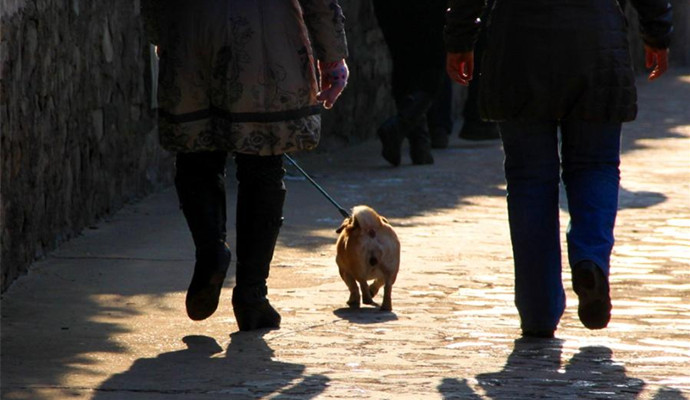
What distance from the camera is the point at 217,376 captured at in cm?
427

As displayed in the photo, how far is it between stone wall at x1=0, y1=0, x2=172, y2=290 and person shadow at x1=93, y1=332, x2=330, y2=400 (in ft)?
3.87

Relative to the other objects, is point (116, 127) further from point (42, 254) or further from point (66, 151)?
point (42, 254)

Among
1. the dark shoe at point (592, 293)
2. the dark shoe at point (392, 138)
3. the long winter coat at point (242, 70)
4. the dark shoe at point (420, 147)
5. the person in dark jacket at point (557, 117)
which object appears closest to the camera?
the dark shoe at point (592, 293)

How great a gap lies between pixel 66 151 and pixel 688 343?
2.96m

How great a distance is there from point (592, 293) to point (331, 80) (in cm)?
106

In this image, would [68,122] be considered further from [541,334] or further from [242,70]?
[541,334]

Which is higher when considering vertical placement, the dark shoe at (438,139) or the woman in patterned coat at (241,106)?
the woman in patterned coat at (241,106)

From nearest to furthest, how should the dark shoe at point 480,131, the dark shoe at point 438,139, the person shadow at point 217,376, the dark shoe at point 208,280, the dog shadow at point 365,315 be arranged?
the person shadow at point 217,376
the dark shoe at point 208,280
the dog shadow at point 365,315
the dark shoe at point 438,139
the dark shoe at point 480,131

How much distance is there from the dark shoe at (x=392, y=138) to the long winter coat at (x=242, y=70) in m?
5.27

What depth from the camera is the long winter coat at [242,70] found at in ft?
15.6

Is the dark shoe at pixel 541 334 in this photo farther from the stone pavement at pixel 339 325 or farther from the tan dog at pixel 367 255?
the tan dog at pixel 367 255

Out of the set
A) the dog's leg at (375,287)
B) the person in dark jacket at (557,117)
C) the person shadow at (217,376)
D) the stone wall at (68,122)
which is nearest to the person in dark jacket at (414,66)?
the stone wall at (68,122)

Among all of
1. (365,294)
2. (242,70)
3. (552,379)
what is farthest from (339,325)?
(552,379)

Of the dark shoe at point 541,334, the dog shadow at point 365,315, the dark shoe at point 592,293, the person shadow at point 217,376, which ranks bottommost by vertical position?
the dog shadow at point 365,315
